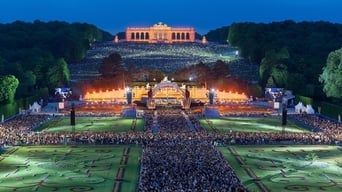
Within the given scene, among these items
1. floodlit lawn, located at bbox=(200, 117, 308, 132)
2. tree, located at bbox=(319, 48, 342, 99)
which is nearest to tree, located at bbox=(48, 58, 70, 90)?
floodlit lawn, located at bbox=(200, 117, 308, 132)

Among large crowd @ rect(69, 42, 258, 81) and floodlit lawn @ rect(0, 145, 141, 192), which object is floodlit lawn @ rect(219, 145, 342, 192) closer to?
floodlit lawn @ rect(0, 145, 141, 192)

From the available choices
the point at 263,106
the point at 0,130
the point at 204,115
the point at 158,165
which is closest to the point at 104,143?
the point at 0,130

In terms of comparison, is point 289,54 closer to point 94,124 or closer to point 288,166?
point 94,124

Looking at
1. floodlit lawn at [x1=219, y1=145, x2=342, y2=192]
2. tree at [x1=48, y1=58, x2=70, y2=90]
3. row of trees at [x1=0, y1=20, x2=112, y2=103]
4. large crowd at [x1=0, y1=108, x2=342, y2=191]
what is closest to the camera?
large crowd at [x1=0, y1=108, x2=342, y2=191]

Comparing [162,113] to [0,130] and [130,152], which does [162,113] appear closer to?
[0,130]

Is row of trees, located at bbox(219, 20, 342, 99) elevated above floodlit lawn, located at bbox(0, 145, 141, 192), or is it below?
above

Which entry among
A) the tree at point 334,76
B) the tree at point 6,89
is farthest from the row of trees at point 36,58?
the tree at point 334,76

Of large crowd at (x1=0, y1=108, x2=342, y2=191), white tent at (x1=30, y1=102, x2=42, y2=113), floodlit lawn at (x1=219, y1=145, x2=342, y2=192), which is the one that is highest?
white tent at (x1=30, y1=102, x2=42, y2=113)

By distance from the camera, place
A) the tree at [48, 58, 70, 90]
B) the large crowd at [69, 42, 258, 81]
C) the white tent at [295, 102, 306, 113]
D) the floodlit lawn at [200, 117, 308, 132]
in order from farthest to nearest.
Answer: the large crowd at [69, 42, 258, 81], the tree at [48, 58, 70, 90], the white tent at [295, 102, 306, 113], the floodlit lawn at [200, 117, 308, 132]

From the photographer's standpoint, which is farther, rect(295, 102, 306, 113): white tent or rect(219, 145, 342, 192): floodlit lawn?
rect(295, 102, 306, 113): white tent
